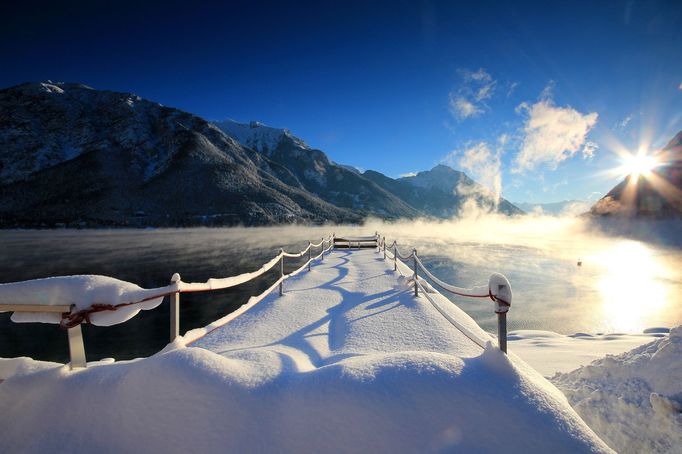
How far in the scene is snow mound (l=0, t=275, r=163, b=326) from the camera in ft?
7.38

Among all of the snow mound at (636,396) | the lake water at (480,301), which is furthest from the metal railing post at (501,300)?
the lake water at (480,301)

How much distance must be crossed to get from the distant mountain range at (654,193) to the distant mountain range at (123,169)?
9873cm

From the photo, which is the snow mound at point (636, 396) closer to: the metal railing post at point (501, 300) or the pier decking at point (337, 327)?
the metal railing post at point (501, 300)

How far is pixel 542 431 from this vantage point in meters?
2.00

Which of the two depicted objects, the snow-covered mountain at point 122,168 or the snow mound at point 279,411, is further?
the snow-covered mountain at point 122,168

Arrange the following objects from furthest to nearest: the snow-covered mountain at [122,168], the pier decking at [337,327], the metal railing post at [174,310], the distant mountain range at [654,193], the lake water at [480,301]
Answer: the snow-covered mountain at [122,168], the distant mountain range at [654,193], the lake water at [480,301], the pier decking at [337,327], the metal railing post at [174,310]

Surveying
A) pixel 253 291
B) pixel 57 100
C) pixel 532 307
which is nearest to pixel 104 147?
pixel 57 100

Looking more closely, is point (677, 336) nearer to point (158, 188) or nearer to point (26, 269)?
point (26, 269)

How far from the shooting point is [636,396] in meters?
3.10

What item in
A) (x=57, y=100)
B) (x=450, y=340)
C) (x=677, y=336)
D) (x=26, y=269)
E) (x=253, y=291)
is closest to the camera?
(x=677, y=336)

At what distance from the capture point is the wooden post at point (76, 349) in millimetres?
2355

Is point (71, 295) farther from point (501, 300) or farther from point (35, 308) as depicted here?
point (501, 300)

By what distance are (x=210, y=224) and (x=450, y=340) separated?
122 m

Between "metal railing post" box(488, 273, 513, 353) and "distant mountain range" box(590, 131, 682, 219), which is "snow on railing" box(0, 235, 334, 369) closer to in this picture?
"metal railing post" box(488, 273, 513, 353)
